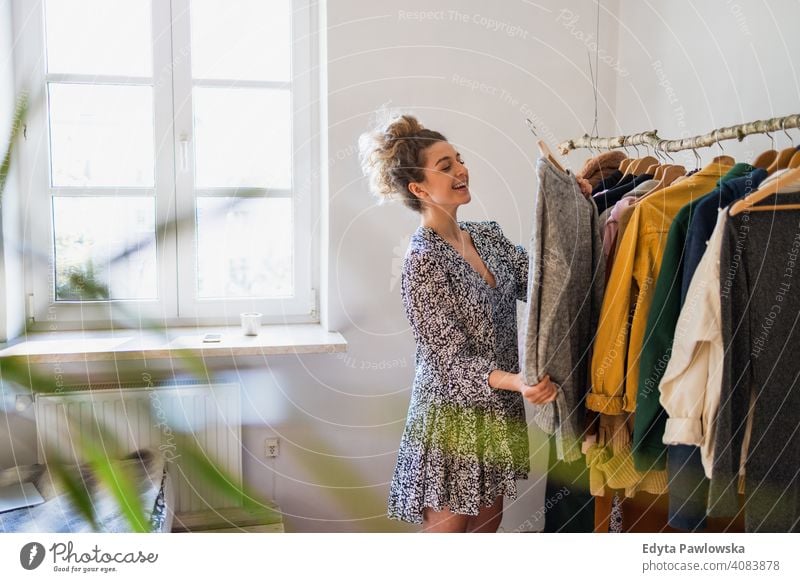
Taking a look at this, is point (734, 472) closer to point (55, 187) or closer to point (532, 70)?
point (532, 70)

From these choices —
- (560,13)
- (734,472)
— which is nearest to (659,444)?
(734,472)

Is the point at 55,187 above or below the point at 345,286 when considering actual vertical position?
above

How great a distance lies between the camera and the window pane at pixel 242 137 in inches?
69.2

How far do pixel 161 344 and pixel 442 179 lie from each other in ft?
2.58

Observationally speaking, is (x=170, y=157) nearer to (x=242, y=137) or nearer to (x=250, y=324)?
(x=242, y=137)

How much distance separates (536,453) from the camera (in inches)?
77.1

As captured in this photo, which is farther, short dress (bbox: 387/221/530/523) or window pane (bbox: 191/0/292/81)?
window pane (bbox: 191/0/292/81)

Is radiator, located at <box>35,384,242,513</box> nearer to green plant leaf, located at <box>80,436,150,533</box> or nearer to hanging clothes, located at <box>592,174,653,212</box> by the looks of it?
green plant leaf, located at <box>80,436,150,533</box>

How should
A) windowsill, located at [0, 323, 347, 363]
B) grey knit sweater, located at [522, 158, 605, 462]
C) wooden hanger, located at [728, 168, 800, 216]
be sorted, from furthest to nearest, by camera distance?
windowsill, located at [0, 323, 347, 363]
grey knit sweater, located at [522, 158, 605, 462]
wooden hanger, located at [728, 168, 800, 216]

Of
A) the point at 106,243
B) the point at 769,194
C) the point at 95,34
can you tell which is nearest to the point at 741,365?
the point at 769,194

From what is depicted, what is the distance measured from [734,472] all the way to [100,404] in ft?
4.41

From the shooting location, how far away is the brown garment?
140 cm

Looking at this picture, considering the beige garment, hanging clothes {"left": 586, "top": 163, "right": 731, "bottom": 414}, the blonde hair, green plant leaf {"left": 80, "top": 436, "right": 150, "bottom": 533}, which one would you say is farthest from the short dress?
green plant leaf {"left": 80, "top": 436, "right": 150, "bottom": 533}

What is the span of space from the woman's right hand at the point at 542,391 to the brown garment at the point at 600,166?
1.46ft
